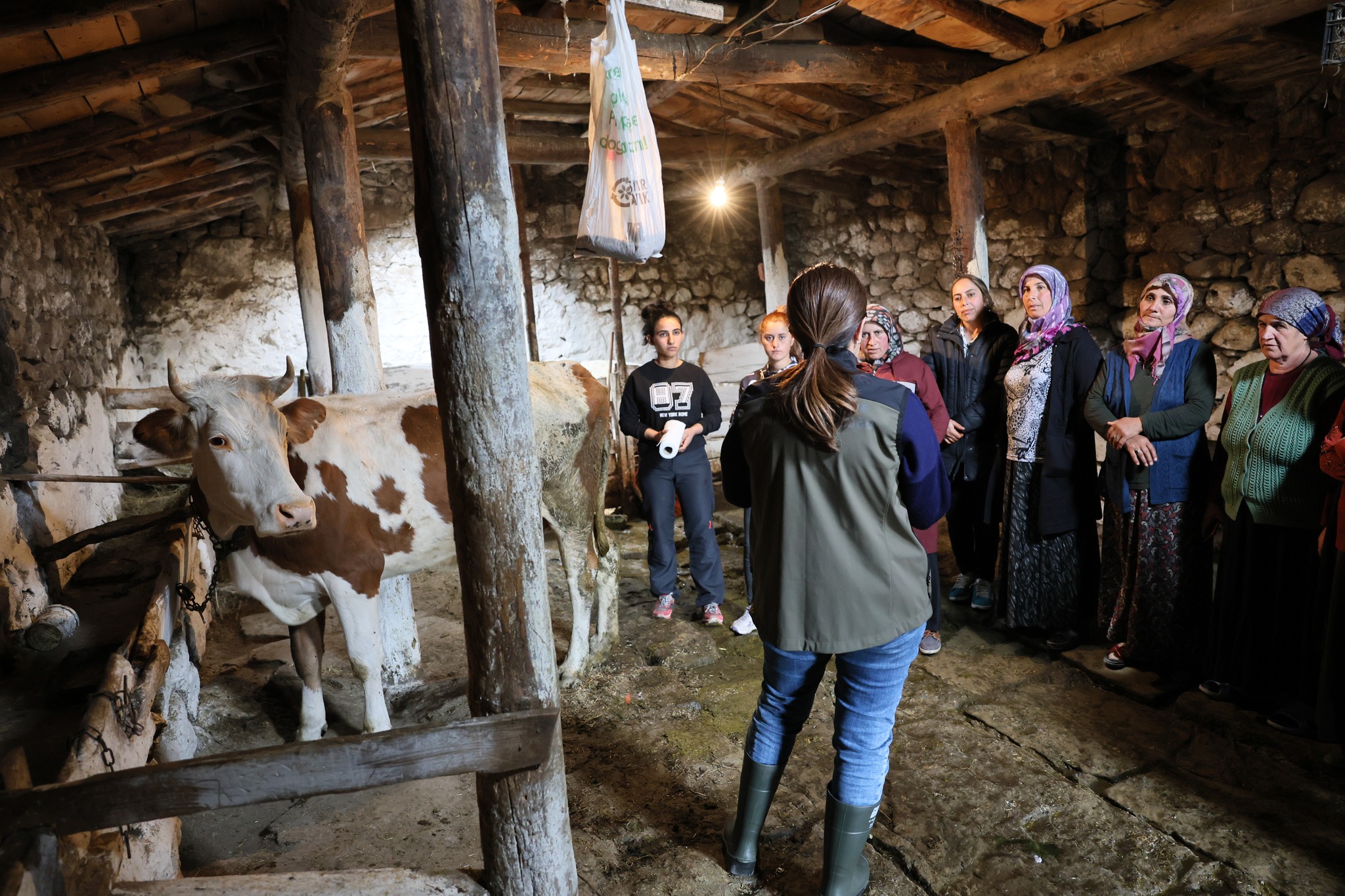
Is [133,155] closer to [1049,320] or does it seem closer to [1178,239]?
[1049,320]

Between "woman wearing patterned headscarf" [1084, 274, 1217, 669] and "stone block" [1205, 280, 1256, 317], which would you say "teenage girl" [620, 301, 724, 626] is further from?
"stone block" [1205, 280, 1256, 317]

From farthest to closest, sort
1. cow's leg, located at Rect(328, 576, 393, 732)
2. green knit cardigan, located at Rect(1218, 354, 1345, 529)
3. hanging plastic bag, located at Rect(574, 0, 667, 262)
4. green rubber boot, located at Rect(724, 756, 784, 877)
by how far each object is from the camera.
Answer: hanging plastic bag, located at Rect(574, 0, 667, 262) → cow's leg, located at Rect(328, 576, 393, 732) → green knit cardigan, located at Rect(1218, 354, 1345, 529) → green rubber boot, located at Rect(724, 756, 784, 877)

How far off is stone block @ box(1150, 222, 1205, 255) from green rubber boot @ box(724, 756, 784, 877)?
5869 mm

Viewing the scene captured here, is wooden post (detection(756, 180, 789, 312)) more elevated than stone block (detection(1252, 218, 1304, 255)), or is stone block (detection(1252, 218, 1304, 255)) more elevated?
wooden post (detection(756, 180, 789, 312))

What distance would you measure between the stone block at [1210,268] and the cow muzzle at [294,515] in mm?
6388

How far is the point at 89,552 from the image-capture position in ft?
16.3

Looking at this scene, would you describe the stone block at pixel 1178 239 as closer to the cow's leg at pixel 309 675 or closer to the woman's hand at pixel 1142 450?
the woman's hand at pixel 1142 450

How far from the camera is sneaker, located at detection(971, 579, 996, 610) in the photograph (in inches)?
166

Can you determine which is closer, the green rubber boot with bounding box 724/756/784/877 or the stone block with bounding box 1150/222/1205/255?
the green rubber boot with bounding box 724/756/784/877

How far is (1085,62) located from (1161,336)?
2115 mm

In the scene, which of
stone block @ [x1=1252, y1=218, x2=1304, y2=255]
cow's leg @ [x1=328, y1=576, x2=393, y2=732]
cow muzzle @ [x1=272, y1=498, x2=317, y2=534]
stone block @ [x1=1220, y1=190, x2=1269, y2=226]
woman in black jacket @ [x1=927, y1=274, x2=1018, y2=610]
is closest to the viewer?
cow muzzle @ [x1=272, y1=498, x2=317, y2=534]

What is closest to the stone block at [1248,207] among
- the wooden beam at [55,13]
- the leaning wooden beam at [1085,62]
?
the leaning wooden beam at [1085,62]

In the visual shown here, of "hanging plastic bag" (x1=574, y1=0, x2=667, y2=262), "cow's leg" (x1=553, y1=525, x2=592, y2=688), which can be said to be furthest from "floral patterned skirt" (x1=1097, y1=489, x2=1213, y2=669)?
"cow's leg" (x1=553, y1=525, x2=592, y2=688)

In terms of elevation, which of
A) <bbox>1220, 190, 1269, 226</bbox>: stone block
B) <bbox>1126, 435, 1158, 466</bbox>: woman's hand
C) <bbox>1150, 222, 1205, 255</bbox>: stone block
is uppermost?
<bbox>1220, 190, 1269, 226</bbox>: stone block
